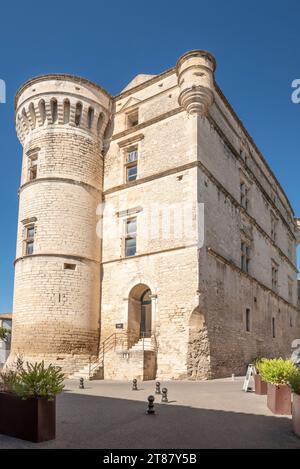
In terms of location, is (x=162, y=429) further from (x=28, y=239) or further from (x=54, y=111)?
(x=54, y=111)

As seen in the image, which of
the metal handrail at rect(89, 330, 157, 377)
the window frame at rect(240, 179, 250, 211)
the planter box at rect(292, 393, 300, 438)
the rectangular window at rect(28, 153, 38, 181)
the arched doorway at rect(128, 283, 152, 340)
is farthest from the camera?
the window frame at rect(240, 179, 250, 211)

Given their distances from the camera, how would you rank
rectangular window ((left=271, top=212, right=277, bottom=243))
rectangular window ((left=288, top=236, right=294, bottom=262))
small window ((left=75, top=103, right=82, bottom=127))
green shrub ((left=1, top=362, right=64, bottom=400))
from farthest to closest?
rectangular window ((left=288, top=236, right=294, bottom=262)) < rectangular window ((left=271, top=212, right=277, bottom=243)) < small window ((left=75, top=103, right=82, bottom=127)) < green shrub ((left=1, top=362, right=64, bottom=400))

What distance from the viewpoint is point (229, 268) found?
854 inches

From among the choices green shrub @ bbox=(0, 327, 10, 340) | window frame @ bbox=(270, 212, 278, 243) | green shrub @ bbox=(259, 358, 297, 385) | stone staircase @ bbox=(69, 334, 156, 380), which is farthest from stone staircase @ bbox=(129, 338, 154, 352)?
green shrub @ bbox=(0, 327, 10, 340)

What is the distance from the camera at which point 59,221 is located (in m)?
20.5

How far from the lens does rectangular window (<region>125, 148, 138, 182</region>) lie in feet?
73.8

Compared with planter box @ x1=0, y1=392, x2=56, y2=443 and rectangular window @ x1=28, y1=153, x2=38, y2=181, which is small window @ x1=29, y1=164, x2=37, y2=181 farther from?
planter box @ x1=0, y1=392, x2=56, y2=443

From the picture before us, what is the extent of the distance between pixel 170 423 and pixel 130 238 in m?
13.9

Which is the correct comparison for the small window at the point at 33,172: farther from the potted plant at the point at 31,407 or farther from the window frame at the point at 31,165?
the potted plant at the point at 31,407

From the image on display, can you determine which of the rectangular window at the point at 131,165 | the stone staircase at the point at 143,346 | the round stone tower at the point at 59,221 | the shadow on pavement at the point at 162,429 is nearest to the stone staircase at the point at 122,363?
the stone staircase at the point at 143,346

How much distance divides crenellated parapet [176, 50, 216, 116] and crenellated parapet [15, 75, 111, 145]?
5249mm

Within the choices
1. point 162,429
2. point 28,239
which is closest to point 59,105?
point 28,239

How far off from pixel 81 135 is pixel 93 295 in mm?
8679
